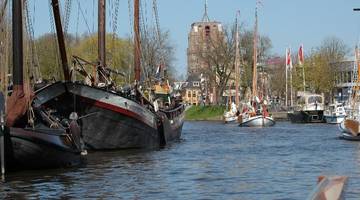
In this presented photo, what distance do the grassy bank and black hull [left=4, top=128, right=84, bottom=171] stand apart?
8409 cm

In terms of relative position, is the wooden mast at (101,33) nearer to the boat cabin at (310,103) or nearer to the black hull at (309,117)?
the black hull at (309,117)

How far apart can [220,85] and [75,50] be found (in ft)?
104

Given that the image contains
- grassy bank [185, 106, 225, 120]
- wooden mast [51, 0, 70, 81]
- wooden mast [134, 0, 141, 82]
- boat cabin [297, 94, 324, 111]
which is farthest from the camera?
grassy bank [185, 106, 225, 120]

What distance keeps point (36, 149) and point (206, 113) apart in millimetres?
89899

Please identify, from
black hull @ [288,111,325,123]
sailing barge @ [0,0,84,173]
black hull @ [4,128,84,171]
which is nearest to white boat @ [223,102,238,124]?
black hull @ [288,111,325,123]

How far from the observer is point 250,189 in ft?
60.1

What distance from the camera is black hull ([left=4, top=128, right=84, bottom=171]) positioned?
20188 mm

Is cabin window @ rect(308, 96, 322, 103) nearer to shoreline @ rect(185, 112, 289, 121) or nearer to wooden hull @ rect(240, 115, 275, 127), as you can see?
shoreline @ rect(185, 112, 289, 121)

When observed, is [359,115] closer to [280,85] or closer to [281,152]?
[281,152]

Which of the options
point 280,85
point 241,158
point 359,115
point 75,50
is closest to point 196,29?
point 280,85

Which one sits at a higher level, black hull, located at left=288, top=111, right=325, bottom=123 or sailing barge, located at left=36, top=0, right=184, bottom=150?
sailing barge, located at left=36, top=0, right=184, bottom=150

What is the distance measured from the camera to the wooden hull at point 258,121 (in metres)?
74.1

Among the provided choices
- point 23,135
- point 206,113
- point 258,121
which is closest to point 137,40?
point 23,135

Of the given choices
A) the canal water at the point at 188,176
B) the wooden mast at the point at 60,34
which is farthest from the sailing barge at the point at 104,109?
the canal water at the point at 188,176
